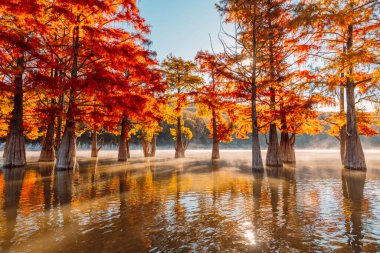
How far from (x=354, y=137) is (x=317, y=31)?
8274 millimetres

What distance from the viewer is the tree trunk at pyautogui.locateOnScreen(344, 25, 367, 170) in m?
18.8

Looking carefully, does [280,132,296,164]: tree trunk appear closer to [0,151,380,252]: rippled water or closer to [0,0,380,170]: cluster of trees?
[0,0,380,170]: cluster of trees

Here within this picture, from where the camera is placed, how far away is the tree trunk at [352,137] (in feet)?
61.6

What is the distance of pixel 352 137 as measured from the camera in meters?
18.9

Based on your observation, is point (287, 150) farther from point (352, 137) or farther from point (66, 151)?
point (66, 151)

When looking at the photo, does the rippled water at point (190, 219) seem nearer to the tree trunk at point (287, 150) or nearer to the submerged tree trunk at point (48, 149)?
the tree trunk at point (287, 150)

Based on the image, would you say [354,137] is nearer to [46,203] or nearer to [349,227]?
[349,227]

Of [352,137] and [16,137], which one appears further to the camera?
[16,137]

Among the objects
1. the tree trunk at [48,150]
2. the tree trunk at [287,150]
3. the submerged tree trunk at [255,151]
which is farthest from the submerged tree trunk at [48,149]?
the tree trunk at [287,150]

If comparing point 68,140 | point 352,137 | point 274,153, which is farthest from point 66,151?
point 352,137

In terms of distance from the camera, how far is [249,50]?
19.1 m

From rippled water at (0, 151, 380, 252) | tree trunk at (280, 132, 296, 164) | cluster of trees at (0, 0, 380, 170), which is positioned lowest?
rippled water at (0, 151, 380, 252)

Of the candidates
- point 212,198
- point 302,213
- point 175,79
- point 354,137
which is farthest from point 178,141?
point 302,213

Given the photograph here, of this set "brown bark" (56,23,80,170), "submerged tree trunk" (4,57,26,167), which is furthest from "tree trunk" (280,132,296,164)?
"submerged tree trunk" (4,57,26,167)
